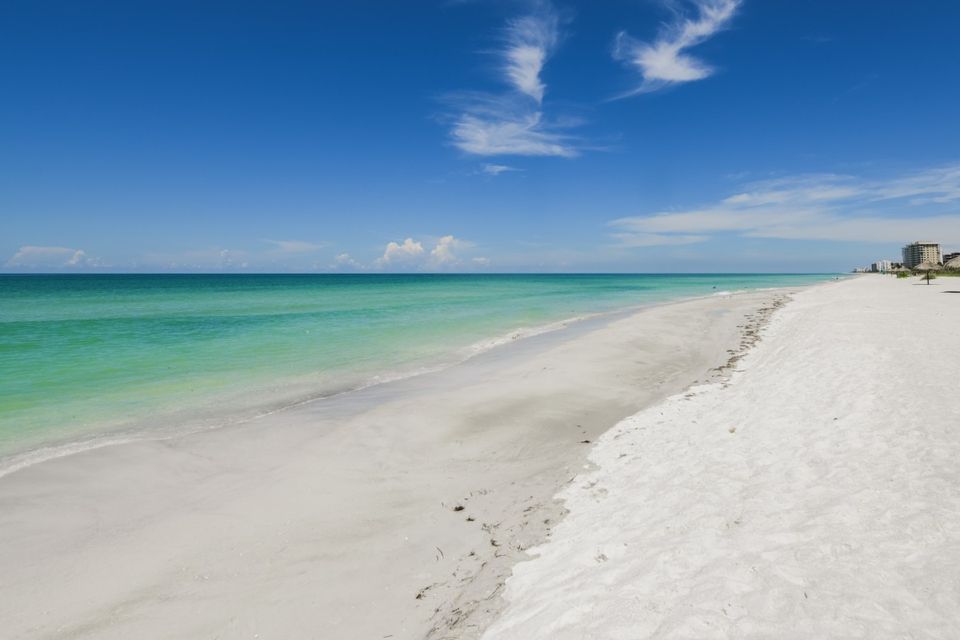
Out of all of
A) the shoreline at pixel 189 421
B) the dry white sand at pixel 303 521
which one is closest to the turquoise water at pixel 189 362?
the shoreline at pixel 189 421

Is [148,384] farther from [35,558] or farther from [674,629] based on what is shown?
[674,629]

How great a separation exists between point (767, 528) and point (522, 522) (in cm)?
275

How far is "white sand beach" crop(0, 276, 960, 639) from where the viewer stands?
12.7 feet

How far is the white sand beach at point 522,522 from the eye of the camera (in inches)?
153

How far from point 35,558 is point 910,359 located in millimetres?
17262

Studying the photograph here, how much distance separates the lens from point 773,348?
16328 mm

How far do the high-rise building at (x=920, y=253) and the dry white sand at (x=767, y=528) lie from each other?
9677 centimetres

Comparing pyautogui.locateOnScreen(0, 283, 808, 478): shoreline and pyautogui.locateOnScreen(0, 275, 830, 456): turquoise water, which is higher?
pyautogui.locateOnScreen(0, 275, 830, 456): turquoise water

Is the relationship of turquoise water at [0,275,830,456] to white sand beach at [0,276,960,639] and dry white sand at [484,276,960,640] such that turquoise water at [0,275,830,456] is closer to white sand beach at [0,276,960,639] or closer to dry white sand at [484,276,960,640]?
white sand beach at [0,276,960,639]

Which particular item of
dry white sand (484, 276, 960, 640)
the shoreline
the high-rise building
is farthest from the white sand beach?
the high-rise building

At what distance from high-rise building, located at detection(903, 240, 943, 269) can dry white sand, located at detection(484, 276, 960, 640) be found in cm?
9677

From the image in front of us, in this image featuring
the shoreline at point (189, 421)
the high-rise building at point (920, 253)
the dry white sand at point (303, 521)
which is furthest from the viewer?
the high-rise building at point (920, 253)

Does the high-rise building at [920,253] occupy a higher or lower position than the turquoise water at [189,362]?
higher

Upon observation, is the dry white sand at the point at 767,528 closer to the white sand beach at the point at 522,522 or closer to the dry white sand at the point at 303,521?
the white sand beach at the point at 522,522
